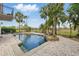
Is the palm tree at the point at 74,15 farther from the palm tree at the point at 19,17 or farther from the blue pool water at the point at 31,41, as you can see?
the palm tree at the point at 19,17

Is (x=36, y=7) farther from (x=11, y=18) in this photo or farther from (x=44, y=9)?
(x=11, y=18)

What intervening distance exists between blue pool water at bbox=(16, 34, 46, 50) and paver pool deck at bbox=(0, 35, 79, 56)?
0.19 ft

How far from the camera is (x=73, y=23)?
3.49 meters

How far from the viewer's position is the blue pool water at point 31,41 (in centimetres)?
351

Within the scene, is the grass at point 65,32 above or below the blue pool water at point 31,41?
above

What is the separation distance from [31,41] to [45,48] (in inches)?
8.8

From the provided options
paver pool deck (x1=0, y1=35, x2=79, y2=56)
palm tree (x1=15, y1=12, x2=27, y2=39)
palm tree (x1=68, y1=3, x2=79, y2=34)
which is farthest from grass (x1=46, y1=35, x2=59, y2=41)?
palm tree (x1=15, y1=12, x2=27, y2=39)

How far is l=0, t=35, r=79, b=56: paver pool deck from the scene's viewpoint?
136 inches

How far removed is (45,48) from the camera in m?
3.50

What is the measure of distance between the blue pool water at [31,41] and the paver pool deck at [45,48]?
0.19 ft

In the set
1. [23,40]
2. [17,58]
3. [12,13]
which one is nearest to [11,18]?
[12,13]

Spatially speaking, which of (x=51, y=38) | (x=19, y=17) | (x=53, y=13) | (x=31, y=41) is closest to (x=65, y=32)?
(x=51, y=38)

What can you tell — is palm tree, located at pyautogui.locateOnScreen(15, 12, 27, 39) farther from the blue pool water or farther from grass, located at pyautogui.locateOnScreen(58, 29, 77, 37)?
grass, located at pyautogui.locateOnScreen(58, 29, 77, 37)

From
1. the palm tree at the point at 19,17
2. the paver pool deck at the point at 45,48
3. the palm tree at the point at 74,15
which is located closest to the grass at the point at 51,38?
the paver pool deck at the point at 45,48
